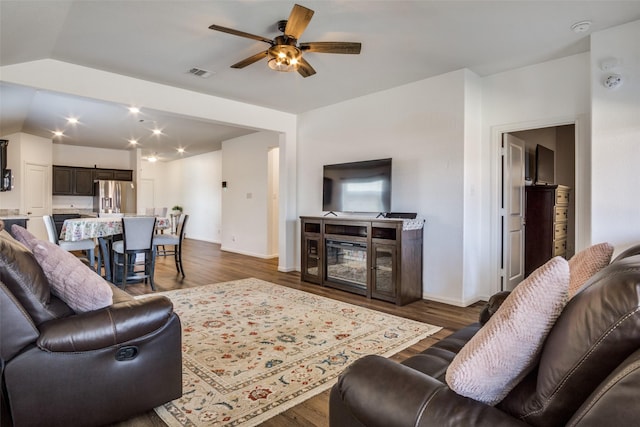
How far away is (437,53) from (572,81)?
1399mm

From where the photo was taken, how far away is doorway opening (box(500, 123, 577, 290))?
4.14 metres

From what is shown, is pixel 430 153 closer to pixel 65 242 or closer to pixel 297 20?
pixel 297 20

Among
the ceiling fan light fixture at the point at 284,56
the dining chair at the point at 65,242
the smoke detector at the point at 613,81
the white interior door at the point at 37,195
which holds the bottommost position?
the dining chair at the point at 65,242

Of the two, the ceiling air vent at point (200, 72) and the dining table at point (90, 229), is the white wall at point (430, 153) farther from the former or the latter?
the dining table at point (90, 229)

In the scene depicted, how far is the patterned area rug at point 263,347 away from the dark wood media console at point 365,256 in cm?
53

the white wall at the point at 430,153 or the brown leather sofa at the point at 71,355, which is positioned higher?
the white wall at the point at 430,153

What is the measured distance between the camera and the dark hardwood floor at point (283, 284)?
1839 millimetres

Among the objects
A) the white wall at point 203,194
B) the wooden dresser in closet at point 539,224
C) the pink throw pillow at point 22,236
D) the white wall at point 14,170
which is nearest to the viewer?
the pink throw pillow at point 22,236

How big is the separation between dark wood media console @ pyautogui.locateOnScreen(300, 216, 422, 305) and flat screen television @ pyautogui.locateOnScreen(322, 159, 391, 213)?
327mm

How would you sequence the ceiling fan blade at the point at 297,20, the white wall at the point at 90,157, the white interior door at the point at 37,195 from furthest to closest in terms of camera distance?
the white wall at the point at 90,157 → the white interior door at the point at 37,195 → the ceiling fan blade at the point at 297,20

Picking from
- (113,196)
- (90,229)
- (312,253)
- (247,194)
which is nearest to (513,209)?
(312,253)

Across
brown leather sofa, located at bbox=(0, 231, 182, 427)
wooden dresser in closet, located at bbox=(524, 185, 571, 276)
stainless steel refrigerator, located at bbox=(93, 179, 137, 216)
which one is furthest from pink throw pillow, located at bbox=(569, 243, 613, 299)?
stainless steel refrigerator, located at bbox=(93, 179, 137, 216)

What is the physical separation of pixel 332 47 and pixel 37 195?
25.0 feet

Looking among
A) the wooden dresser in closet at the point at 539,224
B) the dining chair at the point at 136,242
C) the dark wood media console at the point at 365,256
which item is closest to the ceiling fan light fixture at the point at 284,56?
the dark wood media console at the point at 365,256
